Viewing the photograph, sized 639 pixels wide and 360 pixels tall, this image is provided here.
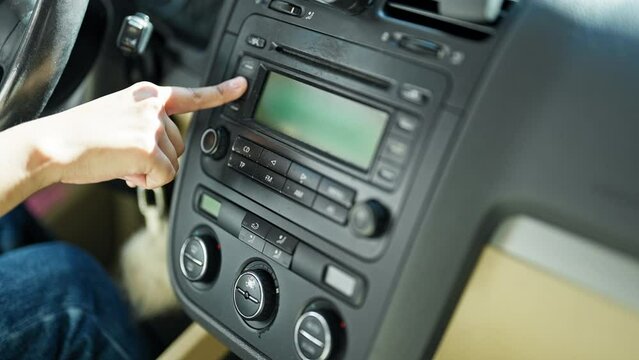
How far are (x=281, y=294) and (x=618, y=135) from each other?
339 millimetres

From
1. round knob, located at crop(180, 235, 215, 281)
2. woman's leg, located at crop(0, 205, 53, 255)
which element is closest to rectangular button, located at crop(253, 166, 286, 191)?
round knob, located at crop(180, 235, 215, 281)

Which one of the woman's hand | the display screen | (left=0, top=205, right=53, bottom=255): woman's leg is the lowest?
(left=0, top=205, right=53, bottom=255): woman's leg

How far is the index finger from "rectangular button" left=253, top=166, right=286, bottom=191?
8 cm

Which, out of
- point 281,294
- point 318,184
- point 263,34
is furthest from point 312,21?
point 281,294

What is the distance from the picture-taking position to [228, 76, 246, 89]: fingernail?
653mm

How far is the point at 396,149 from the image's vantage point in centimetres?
54

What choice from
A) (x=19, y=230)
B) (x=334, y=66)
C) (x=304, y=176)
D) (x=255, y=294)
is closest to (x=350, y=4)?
(x=334, y=66)

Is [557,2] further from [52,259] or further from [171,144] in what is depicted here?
[52,259]

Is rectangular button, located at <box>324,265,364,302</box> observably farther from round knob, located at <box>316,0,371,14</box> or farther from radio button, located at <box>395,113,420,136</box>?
round knob, located at <box>316,0,371,14</box>

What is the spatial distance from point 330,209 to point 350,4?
19 cm

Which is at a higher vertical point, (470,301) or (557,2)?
(557,2)

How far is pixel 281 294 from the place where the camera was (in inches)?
24.6

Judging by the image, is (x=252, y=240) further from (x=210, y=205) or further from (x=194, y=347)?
(x=194, y=347)

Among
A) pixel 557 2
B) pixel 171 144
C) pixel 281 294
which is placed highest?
pixel 557 2
